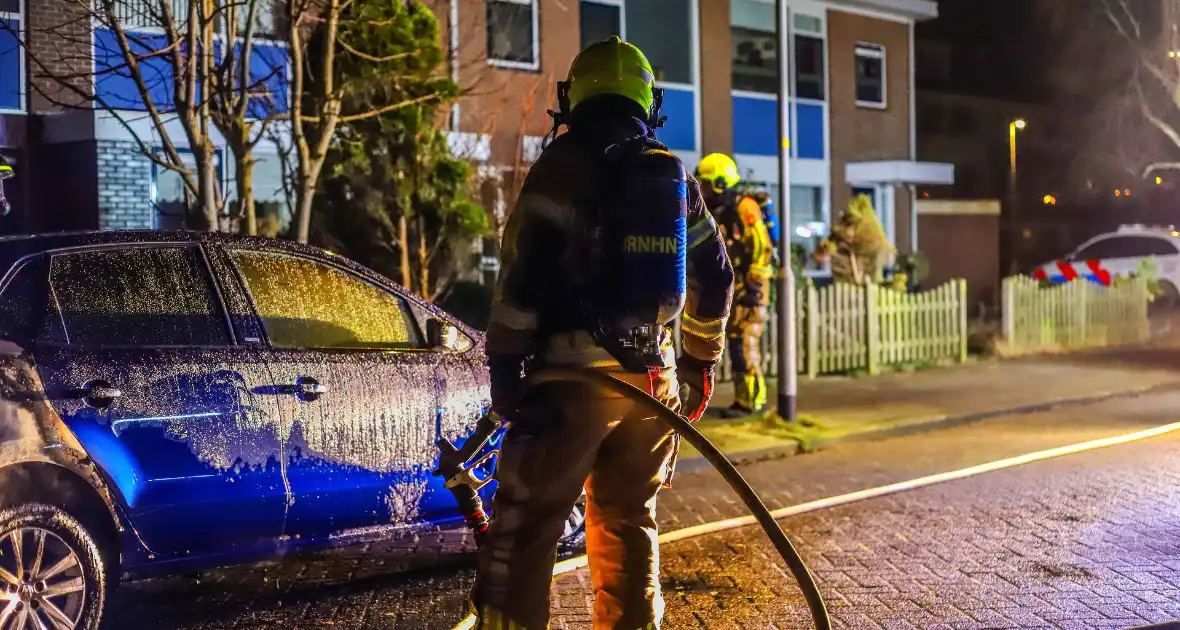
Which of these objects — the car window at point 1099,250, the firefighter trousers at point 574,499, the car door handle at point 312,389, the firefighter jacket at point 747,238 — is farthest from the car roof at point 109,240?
the car window at point 1099,250

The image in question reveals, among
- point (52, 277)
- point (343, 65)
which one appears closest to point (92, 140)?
point (343, 65)

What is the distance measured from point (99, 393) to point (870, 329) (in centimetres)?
1092

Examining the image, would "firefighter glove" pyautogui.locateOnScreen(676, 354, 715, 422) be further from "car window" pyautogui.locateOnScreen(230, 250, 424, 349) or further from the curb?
the curb

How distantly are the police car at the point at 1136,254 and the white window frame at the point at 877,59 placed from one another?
14.1 ft

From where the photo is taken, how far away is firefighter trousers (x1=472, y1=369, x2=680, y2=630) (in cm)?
330

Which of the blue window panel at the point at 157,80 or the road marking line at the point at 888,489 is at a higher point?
the blue window panel at the point at 157,80

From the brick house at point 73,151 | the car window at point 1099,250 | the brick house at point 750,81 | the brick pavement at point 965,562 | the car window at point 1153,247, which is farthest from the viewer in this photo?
the car window at point 1099,250

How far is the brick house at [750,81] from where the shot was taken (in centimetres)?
1547

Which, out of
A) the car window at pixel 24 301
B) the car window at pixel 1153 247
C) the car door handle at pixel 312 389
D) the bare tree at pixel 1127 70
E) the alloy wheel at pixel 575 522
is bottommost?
the alloy wheel at pixel 575 522

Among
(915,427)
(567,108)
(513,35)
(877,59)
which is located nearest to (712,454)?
(567,108)

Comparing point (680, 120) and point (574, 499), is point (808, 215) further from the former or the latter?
point (574, 499)

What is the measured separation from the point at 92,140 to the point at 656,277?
1052cm

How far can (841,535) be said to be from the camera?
6.17 m

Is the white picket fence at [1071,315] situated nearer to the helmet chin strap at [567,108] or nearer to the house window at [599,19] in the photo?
the house window at [599,19]
